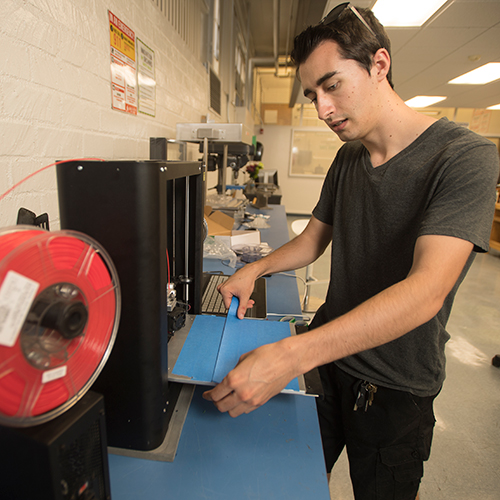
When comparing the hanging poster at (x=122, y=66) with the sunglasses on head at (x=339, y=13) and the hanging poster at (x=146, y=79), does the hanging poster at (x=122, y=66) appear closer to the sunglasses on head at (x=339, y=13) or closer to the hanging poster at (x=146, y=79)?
the hanging poster at (x=146, y=79)

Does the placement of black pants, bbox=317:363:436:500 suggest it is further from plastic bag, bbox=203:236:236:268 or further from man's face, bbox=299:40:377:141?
plastic bag, bbox=203:236:236:268

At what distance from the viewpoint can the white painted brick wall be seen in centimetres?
85

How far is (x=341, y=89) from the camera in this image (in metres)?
0.82

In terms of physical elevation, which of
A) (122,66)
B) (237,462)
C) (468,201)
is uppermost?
(122,66)

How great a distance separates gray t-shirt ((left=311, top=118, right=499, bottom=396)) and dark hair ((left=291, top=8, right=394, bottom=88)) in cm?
25

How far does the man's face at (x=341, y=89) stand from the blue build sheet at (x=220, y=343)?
1.83 ft

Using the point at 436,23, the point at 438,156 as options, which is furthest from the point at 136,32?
the point at 436,23

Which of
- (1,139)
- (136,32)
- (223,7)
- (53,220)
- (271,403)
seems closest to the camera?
(271,403)

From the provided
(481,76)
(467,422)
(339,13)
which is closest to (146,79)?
(339,13)

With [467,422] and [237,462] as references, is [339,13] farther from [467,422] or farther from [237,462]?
[467,422]

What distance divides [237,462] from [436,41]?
4.31 meters

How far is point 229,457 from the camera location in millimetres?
582

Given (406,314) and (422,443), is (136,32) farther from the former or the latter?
(422,443)

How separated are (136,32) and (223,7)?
2588 mm
